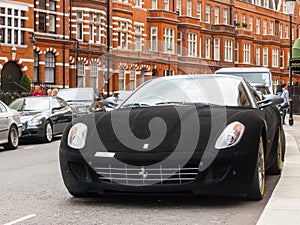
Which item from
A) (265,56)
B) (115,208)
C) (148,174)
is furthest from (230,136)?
(265,56)

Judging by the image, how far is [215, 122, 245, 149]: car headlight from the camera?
7.29 m

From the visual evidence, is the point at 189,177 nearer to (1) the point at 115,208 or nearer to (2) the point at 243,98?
(1) the point at 115,208

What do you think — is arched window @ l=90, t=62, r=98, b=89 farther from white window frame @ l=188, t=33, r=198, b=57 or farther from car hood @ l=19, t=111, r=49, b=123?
car hood @ l=19, t=111, r=49, b=123

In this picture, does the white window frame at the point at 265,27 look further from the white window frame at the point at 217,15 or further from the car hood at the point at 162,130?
the car hood at the point at 162,130

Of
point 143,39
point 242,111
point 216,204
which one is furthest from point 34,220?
point 143,39

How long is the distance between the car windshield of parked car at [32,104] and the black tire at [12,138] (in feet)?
9.73

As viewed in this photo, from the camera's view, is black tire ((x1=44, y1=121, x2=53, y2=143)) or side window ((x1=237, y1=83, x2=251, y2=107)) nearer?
side window ((x1=237, y1=83, x2=251, y2=107))

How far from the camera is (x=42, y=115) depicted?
20.2 m

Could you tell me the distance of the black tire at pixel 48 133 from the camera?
20.1 m

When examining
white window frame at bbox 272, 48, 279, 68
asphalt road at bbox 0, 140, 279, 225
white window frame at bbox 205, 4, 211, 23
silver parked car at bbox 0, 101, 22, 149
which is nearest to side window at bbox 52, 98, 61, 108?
silver parked car at bbox 0, 101, 22, 149

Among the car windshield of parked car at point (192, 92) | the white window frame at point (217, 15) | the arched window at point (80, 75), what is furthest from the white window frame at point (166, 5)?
the car windshield of parked car at point (192, 92)

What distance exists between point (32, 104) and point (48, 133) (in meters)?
1.39

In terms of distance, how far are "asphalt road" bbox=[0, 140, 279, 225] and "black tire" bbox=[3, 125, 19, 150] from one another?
788 cm

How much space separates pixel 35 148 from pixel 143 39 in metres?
41.0
